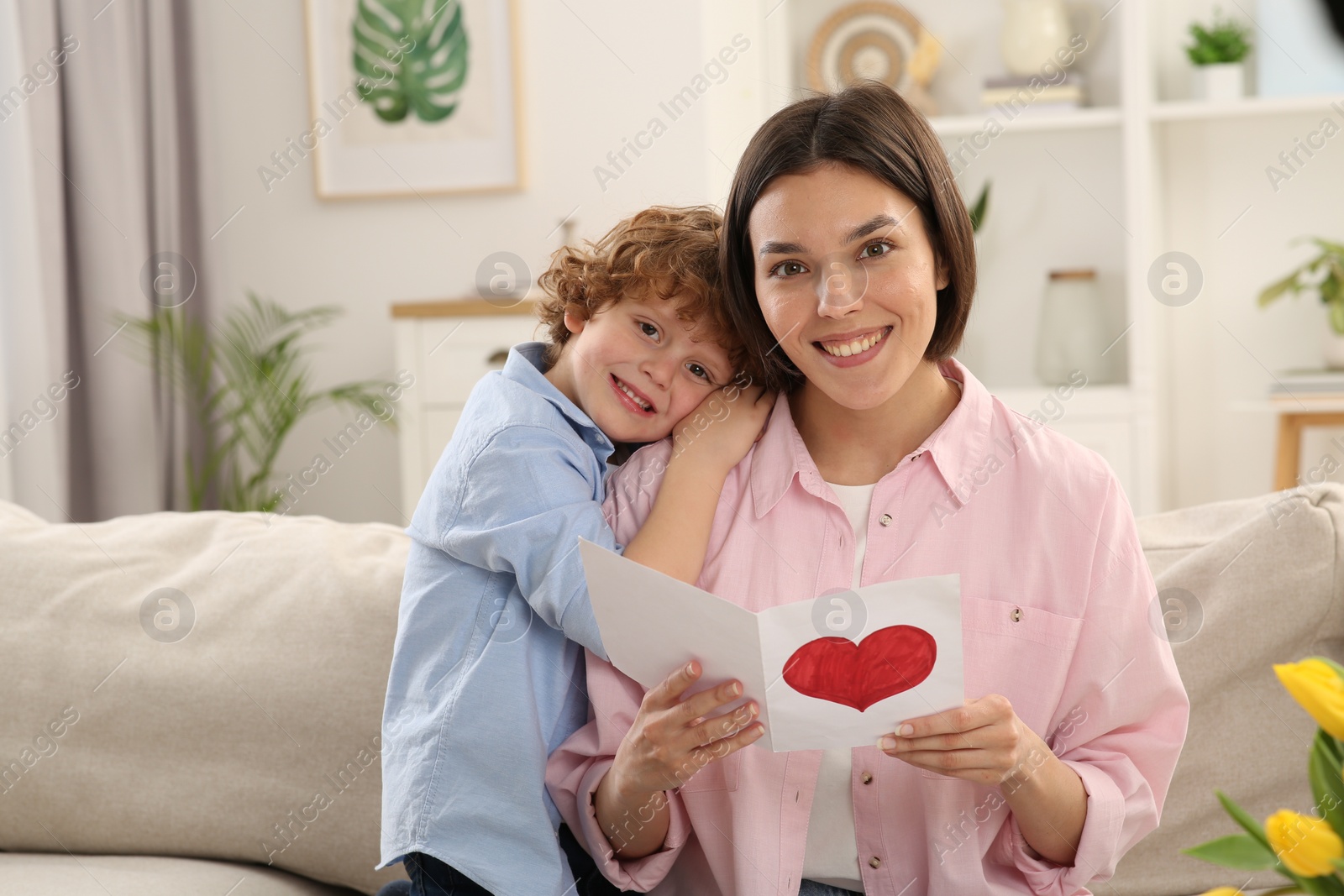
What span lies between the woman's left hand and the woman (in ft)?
0.28

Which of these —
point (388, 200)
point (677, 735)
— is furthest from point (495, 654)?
point (388, 200)

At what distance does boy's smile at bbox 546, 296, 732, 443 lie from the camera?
1311mm

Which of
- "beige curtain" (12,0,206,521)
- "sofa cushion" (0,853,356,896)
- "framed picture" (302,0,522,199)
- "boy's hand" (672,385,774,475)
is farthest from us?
"framed picture" (302,0,522,199)

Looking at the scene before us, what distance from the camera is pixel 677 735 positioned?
107cm

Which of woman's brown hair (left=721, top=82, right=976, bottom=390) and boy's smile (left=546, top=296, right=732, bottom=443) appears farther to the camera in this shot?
boy's smile (left=546, top=296, right=732, bottom=443)

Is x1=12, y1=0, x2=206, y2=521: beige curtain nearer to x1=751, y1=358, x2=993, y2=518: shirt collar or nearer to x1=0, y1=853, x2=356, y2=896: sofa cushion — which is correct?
x1=0, y1=853, x2=356, y2=896: sofa cushion

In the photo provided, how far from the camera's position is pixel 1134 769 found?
3.87 feet

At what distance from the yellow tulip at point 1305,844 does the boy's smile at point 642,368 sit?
801mm

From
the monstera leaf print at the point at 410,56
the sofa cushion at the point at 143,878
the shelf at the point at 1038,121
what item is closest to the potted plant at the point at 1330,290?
the shelf at the point at 1038,121

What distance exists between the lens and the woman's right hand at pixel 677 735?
103cm

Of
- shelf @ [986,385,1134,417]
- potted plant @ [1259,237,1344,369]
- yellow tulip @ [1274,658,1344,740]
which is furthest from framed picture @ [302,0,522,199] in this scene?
yellow tulip @ [1274,658,1344,740]

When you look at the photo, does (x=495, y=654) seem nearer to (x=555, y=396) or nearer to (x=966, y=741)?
(x=555, y=396)

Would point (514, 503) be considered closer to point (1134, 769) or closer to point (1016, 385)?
point (1134, 769)

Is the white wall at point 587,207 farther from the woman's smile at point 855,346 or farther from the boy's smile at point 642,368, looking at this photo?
the woman's smile at point 855,346
